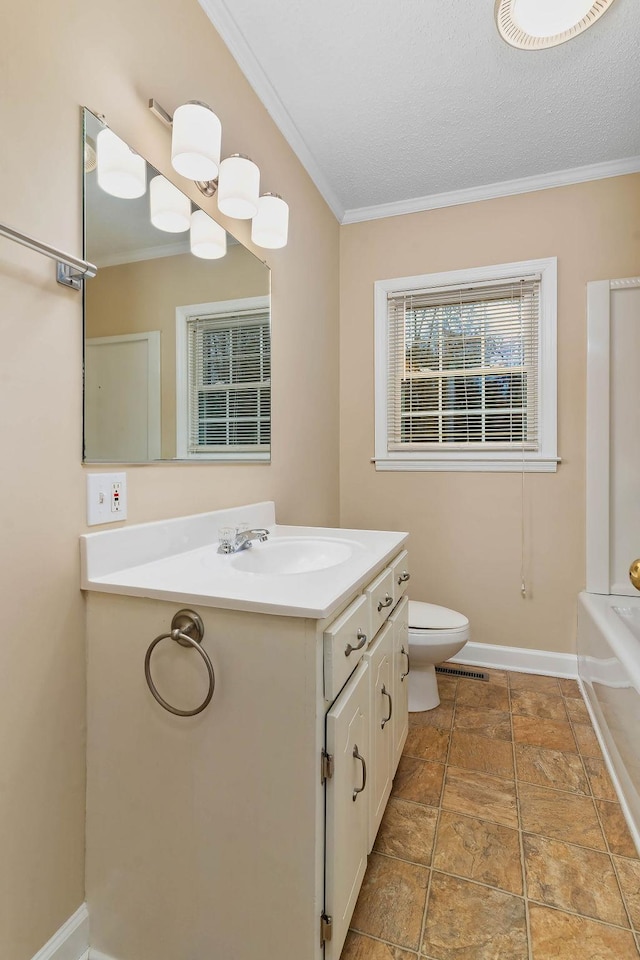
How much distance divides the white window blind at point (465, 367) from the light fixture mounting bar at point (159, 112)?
164cm

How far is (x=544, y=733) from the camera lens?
1918 millimetres

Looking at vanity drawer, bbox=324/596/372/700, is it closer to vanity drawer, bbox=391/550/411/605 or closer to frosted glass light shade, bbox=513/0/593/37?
vanity drawer, bbox=391/550/411/605

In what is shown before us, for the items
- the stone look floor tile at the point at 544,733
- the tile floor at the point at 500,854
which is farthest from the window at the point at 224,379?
the stone look floor tile at the point at 544,733

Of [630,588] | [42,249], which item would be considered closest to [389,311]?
[630,588]

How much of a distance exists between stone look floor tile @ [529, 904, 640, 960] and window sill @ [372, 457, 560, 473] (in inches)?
70.8

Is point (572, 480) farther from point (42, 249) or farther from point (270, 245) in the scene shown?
point (42, 249)

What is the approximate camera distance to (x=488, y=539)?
2.55 meters

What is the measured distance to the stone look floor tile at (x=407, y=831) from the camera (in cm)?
133

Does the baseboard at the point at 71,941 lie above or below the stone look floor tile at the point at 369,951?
above

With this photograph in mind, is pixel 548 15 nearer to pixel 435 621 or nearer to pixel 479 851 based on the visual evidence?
pixel 435 621

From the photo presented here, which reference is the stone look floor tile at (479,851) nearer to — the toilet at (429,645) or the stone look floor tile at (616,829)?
the stone look floor tile at (616,829)

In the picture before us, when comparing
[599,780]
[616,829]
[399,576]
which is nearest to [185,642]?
[399,576]

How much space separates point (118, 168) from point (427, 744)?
2129 millimetres

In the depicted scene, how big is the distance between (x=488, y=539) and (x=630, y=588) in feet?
2.25
